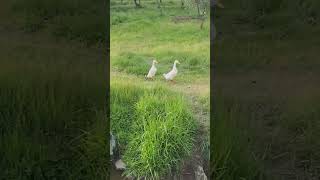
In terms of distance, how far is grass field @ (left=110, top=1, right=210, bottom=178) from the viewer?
3.95 metres

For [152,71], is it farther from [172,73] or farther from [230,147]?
[230,147]

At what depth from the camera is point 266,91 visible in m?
4.72

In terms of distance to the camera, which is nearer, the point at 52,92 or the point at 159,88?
the point at 159,88

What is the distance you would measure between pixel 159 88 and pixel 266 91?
1.05 metres

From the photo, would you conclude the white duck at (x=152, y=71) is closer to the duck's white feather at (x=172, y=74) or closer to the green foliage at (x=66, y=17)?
the duck's white feather at (x=172, y=74)

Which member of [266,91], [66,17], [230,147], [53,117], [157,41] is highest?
[66,17]

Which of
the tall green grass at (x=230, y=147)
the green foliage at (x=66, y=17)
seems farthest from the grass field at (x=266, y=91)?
the green foliage at (x=66, y=17)

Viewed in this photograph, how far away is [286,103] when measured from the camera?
471 cm

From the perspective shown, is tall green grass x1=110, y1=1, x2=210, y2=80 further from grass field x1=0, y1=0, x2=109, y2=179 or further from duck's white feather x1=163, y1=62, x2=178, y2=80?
grass field x1=0, y1=0, x2=109, y2=179

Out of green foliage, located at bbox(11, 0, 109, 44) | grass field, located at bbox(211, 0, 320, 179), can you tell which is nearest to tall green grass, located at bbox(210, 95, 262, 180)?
grass field, located at bbox(211, 0, 320, 179)

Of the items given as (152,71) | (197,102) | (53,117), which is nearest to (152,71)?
(152,71)

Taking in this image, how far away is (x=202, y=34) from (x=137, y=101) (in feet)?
→ 1.80

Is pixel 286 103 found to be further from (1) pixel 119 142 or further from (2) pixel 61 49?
(2) pixel 61 49

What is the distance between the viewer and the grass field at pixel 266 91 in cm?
429
